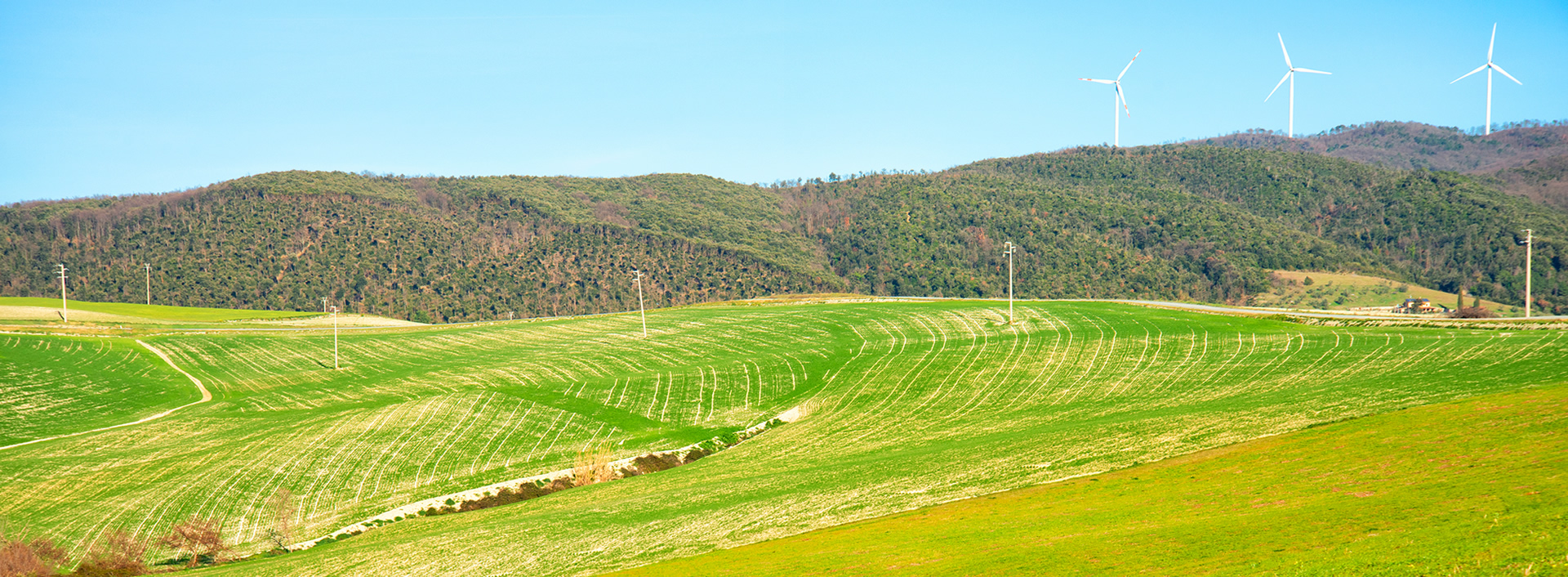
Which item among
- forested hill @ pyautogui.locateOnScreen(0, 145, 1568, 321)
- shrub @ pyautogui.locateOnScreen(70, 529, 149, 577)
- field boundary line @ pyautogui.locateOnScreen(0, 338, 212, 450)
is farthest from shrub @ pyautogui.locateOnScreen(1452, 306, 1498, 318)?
forested hill @ pyautogui.locateOnScreen(0, 145, 1568, 321)

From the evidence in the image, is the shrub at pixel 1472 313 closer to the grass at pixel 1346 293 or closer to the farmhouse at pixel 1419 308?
the farmhouse at pixel 1419 308

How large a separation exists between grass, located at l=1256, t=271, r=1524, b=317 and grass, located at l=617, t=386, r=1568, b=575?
115m

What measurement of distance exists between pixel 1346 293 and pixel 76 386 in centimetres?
15107

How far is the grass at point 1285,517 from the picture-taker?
48.1 ft

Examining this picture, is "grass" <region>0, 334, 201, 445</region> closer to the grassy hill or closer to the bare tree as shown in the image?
the bare tree

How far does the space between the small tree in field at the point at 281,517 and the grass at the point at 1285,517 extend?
15941 millimetres

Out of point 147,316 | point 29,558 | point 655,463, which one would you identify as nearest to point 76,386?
point 29,558

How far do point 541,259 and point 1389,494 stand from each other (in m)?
174

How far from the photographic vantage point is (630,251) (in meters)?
186

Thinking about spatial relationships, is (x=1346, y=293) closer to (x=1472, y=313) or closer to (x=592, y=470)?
(x=1472, y=313)

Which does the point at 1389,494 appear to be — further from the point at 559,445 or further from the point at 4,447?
the point at 4,447

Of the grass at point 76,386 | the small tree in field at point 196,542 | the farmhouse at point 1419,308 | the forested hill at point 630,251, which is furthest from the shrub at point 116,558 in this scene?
the forested hill at point 630,251

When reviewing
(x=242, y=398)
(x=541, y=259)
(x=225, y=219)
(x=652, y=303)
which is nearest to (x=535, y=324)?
(x=242, y=398)

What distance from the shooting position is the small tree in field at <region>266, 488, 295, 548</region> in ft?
99.0
